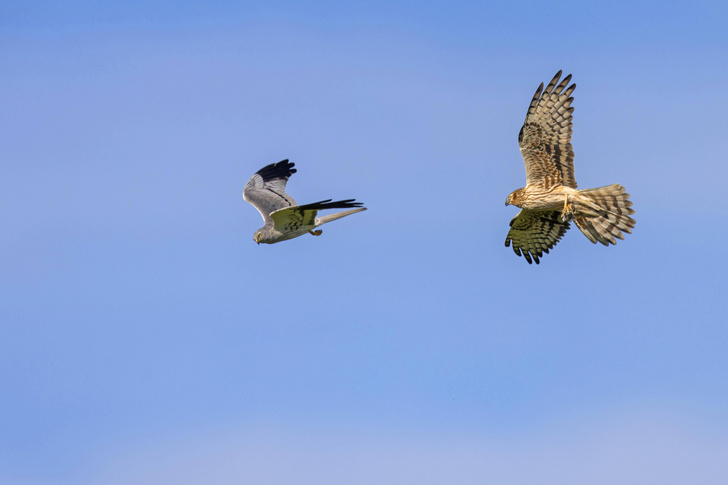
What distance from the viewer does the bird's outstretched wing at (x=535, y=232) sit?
1969cm

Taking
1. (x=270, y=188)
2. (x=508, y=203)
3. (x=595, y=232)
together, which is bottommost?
(x=595, y=232)

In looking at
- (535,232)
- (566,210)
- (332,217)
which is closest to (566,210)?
(566,210)

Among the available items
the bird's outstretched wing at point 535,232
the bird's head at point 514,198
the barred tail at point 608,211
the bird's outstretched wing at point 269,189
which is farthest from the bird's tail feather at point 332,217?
the barred tail at point 608,211

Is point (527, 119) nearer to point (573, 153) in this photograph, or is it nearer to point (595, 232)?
point (573, 153)

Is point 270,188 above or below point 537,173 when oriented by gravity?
above

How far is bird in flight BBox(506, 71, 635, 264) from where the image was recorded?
17.6m

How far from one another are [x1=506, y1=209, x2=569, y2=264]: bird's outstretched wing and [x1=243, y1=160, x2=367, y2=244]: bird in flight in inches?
166

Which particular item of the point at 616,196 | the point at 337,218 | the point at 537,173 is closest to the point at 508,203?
the point at 537,173

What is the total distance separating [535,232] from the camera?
2023 cm

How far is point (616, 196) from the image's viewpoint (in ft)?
57.5

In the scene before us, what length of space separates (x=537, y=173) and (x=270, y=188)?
6.89 metres

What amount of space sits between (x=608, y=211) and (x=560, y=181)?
1.16 meters

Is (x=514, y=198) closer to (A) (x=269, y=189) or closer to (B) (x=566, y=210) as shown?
(B) (x=566, y=210)

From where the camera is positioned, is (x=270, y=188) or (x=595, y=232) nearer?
(x=595, y=232)
